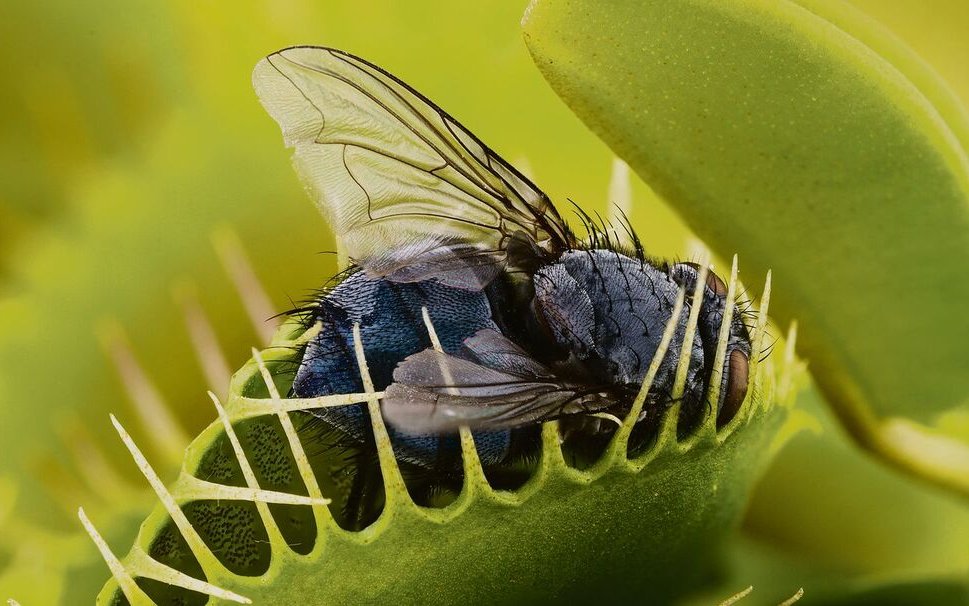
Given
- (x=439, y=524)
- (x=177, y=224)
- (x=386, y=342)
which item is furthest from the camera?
(x=177, y=224)

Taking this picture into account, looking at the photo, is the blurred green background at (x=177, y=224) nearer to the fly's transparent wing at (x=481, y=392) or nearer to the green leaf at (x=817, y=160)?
the green leaf at (x=817, y=160)

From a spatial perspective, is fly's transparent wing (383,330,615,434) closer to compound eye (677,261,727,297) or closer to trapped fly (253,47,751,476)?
trapped fly (253,47,751,476)

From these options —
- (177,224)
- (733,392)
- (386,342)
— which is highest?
(177,224)

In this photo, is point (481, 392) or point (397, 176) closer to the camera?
point (481, 392)

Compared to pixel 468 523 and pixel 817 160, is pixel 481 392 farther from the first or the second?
pixel 817 160

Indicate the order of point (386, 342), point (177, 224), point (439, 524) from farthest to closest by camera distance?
point (177, 224) < point (386, 342) < point (439, 524)

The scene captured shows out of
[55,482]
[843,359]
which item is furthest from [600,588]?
[55,482]

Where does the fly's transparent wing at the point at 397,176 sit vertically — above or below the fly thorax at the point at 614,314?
above

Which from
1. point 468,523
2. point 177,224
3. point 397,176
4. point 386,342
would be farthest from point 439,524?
point 177,224

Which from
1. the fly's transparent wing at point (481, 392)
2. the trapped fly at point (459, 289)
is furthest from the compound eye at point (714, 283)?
the fly's transparent wing at point (481, 392)
